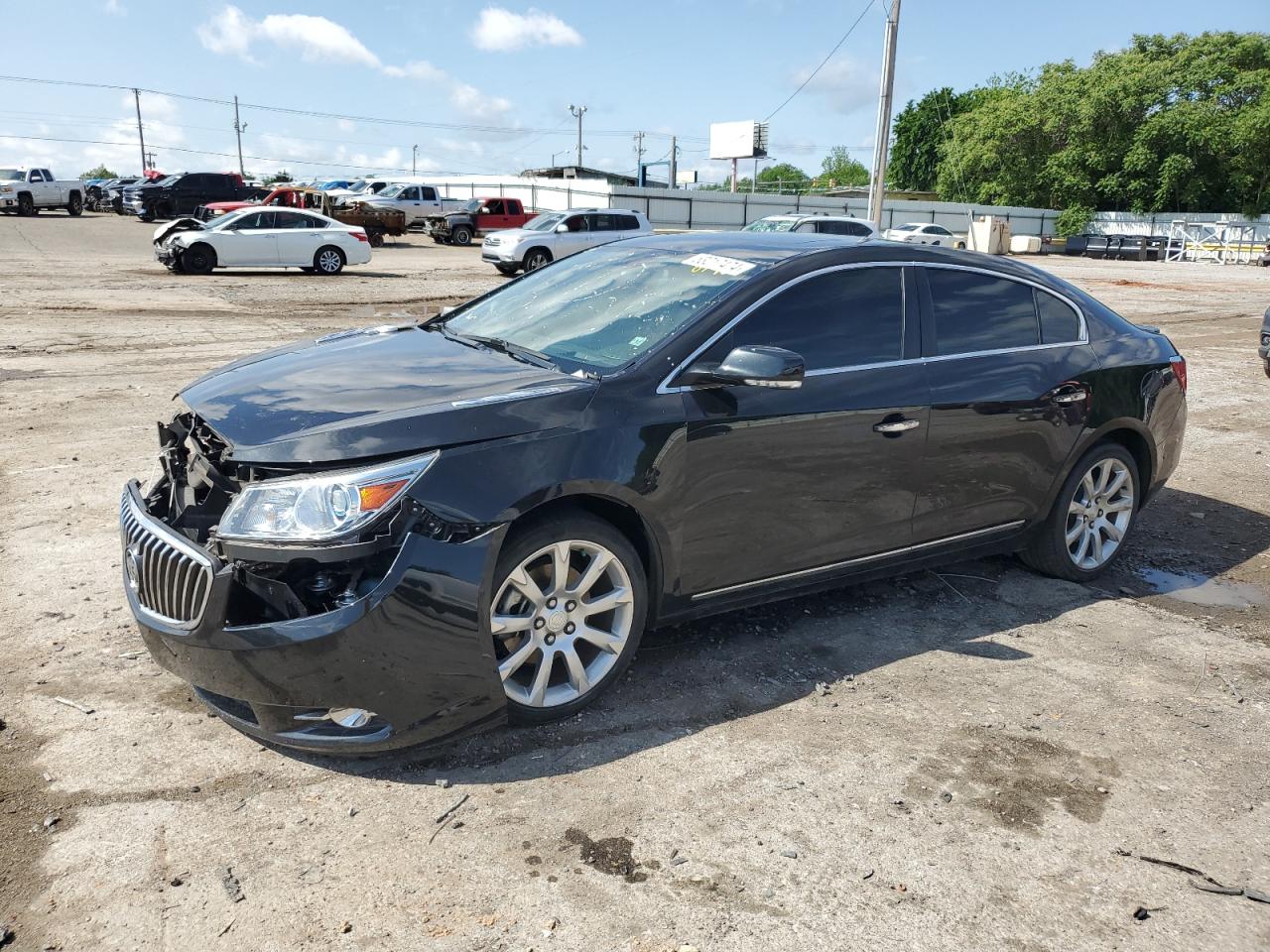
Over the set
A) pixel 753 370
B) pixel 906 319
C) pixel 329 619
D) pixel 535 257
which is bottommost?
pixel 329 619

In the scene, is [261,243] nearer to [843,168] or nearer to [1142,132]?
[1142,132]

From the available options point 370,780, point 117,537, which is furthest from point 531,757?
point 117,537

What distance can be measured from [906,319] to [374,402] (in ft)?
7.83

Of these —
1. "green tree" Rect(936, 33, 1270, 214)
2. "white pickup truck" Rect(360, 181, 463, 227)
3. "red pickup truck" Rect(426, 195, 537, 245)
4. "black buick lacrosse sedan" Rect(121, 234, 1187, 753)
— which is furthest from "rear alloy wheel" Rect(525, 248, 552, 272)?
"green tree" Rect(936, 33, 1270, 214)

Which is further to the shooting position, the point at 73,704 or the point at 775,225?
the point at 775,225

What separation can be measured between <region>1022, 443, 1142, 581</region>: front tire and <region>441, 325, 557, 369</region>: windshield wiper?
2.79 metres

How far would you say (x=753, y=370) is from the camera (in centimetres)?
372

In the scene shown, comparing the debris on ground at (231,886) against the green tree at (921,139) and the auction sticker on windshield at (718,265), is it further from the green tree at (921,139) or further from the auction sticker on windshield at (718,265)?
the green tree at (921,139)

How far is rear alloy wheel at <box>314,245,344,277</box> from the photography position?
2377 centimetres

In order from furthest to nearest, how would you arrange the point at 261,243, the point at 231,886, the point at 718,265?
the point at 261,243, the point at 718,265, the point at 231,886

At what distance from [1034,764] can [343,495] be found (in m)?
2.55

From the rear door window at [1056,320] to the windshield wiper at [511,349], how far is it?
2.57 m

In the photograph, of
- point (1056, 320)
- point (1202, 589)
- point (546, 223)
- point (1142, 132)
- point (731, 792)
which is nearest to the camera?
point (731, 792)

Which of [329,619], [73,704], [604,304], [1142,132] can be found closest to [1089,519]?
[604,304]
